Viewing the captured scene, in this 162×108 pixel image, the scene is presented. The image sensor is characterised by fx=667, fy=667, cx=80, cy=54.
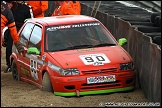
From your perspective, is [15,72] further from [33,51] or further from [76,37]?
[76,37]

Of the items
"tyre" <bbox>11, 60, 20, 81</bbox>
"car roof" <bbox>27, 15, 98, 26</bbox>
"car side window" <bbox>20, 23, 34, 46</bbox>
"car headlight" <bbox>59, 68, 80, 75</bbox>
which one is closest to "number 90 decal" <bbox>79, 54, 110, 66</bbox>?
"car headlight" <bbox>59, 68, 80, 75</bbox>

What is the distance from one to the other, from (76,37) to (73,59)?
1042mm

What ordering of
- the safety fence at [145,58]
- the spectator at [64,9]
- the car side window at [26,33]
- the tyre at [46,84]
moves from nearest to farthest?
the safety fence at [145,58] → the tyre at [46,84] → the car side window at [26,33] → the spectator at [64,9]

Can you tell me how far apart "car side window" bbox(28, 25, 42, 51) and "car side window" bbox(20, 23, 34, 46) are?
28cm

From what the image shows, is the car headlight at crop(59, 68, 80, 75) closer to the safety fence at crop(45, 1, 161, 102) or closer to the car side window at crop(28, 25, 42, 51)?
the safety fence at crop(45, 1, 161, 102)

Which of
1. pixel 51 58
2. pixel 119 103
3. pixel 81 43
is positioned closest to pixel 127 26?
pixel 81 43

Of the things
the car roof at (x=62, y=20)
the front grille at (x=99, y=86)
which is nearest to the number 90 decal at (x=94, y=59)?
the front grille at (x=99, y=86)

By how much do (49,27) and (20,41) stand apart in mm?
1588

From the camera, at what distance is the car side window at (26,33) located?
550 inches

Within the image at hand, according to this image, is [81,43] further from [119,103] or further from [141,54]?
[119,103]

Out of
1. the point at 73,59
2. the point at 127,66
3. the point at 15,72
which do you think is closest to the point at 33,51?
the point at 73,59

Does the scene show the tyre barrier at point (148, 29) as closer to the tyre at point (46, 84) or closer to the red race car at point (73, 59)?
the red race car at point (73, 59)

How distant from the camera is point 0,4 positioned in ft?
42.8

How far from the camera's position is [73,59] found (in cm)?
1194
